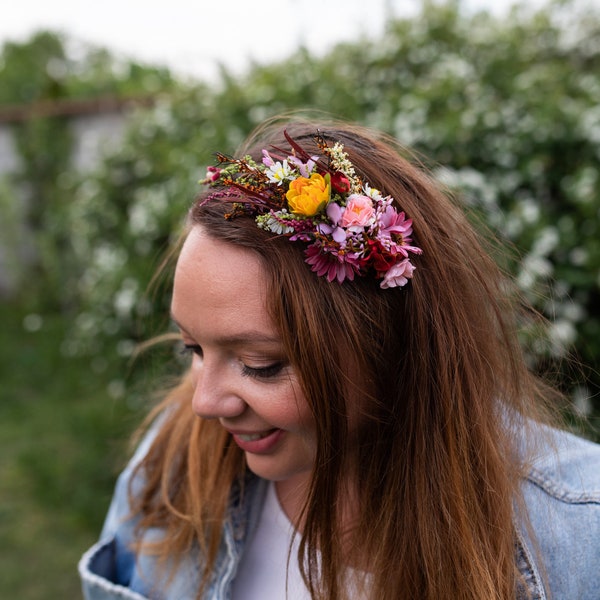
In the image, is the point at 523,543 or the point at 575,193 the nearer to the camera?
the point at 523,543

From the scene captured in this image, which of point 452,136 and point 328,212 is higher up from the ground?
point 452,136

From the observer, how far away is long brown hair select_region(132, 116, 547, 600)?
111cm

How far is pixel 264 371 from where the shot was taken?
1.15 metres

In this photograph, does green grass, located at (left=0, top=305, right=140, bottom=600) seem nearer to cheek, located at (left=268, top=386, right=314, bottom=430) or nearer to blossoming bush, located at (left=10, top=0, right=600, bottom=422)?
blossoming bush, located at (left=10, top=0, right=600, bottom=422)

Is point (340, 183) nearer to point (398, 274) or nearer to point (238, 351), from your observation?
point (398, 274)

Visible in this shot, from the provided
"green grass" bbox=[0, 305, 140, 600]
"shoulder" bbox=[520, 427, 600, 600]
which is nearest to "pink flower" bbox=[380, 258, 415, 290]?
"shoulder" bbox=[520, 427, 600, 600]

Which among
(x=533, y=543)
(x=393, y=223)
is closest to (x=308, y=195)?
(x=393, y=223)

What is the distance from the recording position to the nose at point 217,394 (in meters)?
1.17

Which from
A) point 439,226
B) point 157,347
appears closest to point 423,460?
point 439,226

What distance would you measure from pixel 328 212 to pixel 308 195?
1.9 inches

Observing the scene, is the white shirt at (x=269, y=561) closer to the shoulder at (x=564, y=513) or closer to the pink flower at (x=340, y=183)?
the shoulder at (x=564, y=513)

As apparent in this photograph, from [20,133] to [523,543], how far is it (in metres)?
7.59

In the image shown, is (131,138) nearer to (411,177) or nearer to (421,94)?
(421,94)

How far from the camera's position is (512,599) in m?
1.20
